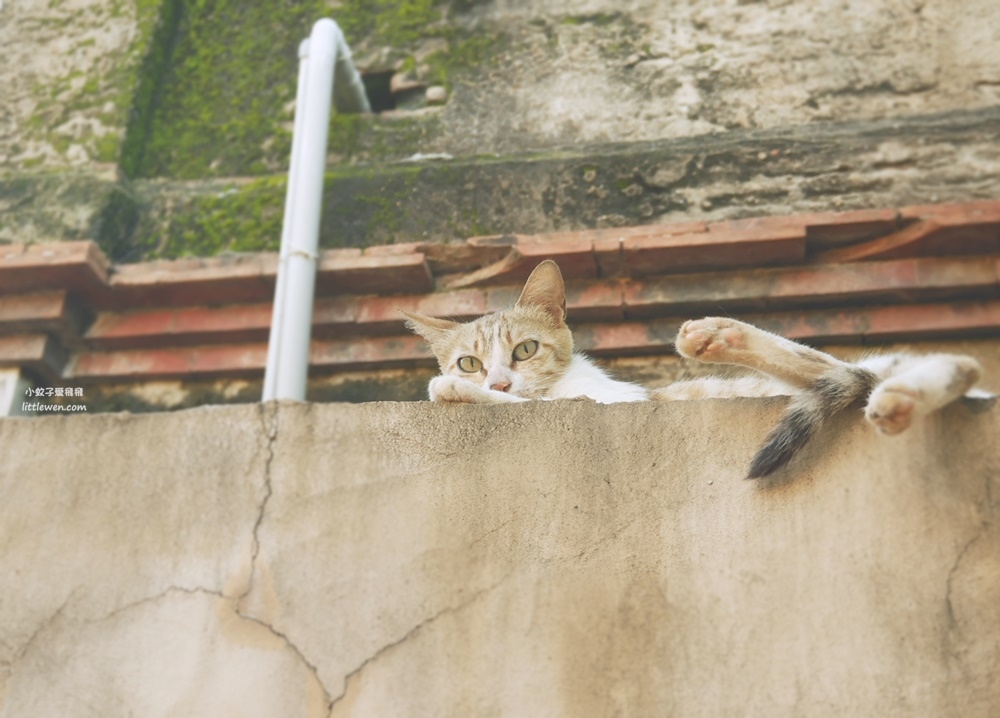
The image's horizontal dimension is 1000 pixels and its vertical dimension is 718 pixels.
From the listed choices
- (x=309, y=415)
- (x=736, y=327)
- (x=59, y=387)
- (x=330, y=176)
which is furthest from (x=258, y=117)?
(x=736, y=327)

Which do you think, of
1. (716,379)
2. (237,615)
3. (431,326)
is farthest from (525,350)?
(237,615)

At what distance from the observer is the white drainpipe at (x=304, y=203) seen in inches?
173

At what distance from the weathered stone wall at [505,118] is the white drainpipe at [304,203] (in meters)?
0.28

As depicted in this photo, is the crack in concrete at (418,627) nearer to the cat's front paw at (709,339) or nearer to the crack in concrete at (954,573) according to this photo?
the cat's front paw at (709,339)

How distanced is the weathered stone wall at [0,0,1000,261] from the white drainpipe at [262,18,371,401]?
28cm

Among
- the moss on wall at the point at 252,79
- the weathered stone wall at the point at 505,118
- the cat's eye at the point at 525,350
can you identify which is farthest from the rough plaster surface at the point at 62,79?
the cat's eye at the point at 525,350

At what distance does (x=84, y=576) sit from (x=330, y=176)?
10.1ft

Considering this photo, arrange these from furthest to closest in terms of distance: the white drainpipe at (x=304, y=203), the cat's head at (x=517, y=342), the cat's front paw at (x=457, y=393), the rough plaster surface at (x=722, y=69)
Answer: the rough plaster surface at (x=722, y=69) → the white drainpipe at (x=304, y=203) → the cat's head at (x=517, y=342) → the cat's front paw at (x=457, y=393)

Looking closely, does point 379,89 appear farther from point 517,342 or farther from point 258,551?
point 258,551

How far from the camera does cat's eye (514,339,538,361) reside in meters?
3.97

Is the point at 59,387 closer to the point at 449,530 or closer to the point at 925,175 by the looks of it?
the point at 449,530

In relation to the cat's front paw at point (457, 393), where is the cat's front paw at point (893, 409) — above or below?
below

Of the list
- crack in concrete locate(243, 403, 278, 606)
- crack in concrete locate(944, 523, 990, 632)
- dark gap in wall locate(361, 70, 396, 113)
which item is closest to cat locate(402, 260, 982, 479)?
crack in concrete locate(944, 523, 990, 632)

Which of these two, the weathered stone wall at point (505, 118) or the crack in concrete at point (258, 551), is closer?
the crack in concrete at point (258, 551)
